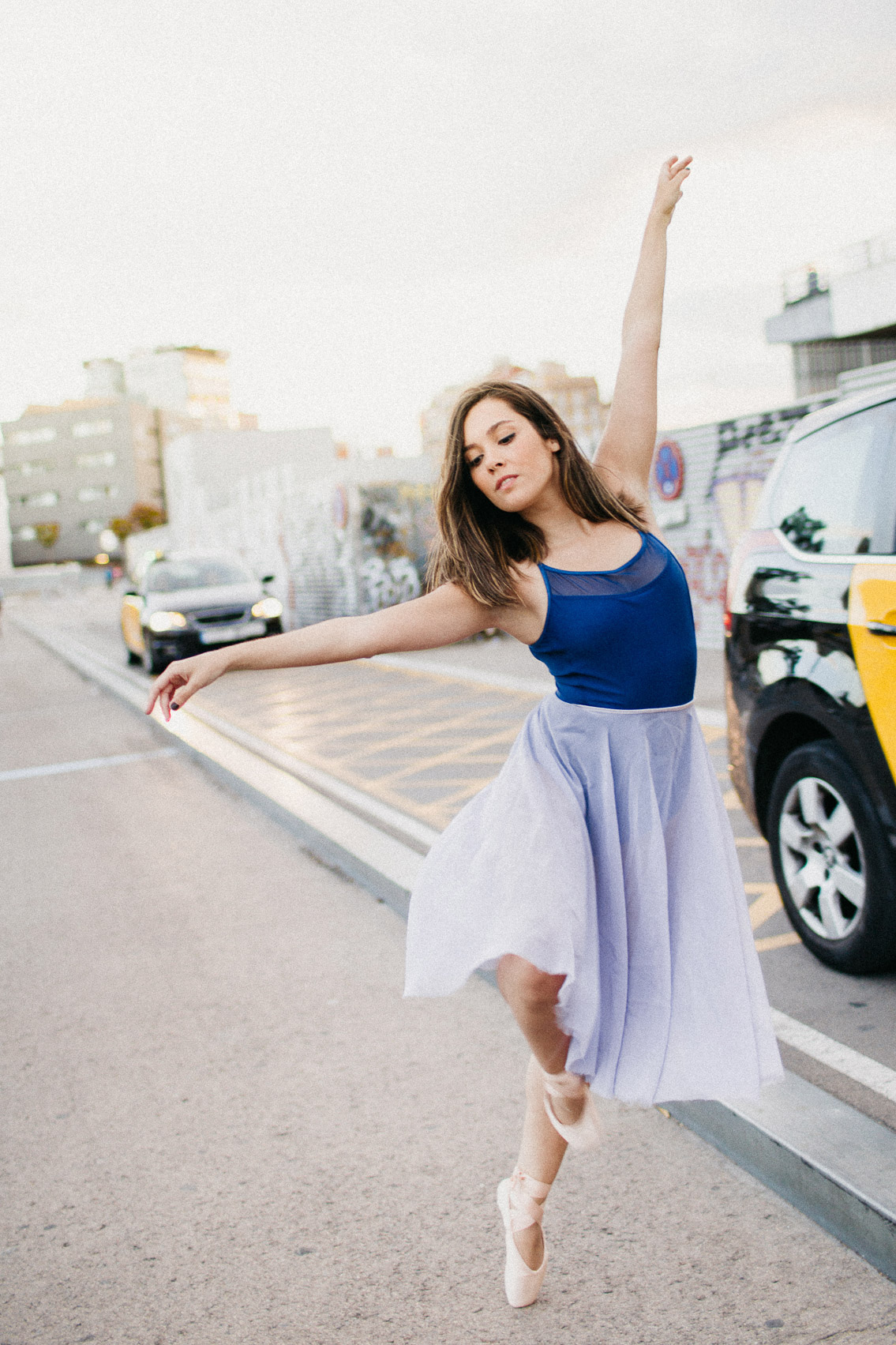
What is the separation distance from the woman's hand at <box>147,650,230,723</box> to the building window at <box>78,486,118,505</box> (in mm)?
118786

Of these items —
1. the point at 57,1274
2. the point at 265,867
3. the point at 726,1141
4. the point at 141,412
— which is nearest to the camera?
the point at 57,1274

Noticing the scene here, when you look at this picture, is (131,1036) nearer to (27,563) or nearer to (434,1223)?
(434,1223)

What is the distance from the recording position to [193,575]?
611 inches

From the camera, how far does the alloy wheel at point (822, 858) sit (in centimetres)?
341

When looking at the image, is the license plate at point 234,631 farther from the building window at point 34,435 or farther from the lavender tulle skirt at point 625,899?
the building window at point 34,435

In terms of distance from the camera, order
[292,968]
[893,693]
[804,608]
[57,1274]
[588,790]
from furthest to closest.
A: [292,968] → [804,608] → [893,693] → [57,1274] → [588,790]

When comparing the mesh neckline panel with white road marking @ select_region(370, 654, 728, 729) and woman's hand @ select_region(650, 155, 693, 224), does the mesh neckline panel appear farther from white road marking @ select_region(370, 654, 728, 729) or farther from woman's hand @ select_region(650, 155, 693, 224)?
white road marking @ select_region(370, 654, 728, 729)

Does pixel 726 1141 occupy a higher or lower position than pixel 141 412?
lower

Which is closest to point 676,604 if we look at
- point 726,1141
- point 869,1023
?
point 726,1141

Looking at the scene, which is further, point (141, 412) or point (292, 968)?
point (141, 412)

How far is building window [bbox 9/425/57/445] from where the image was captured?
11688 centimetres

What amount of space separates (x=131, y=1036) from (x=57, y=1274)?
1299 millimetres

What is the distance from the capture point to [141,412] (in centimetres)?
11662

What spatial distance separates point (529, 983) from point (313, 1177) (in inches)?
45.1
